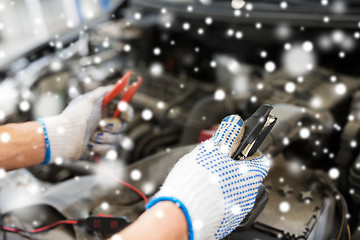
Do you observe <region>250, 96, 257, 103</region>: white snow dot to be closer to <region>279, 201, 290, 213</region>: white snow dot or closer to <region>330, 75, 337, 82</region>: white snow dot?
<region>330, 75, 337, 82</region>: white snow dot

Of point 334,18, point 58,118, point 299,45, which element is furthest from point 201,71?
point 58,118

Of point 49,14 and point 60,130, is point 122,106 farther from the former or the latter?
point 49,14

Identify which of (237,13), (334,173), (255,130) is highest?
(237,13)

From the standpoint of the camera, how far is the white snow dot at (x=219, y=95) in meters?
1.63

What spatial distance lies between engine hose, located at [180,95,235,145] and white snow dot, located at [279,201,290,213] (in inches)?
22.4

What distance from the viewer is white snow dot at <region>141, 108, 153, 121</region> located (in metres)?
1.77

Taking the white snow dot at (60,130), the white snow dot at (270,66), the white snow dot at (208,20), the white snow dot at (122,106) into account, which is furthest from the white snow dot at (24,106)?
the white snow dot at (270,66)

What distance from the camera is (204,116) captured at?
5.11 feet

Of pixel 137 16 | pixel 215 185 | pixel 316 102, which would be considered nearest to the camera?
pixel 215 185

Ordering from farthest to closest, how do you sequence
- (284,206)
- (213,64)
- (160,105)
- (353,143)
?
(213,64), (160,105), (353,143), (284,206)

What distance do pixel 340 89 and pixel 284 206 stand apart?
2.60 feet

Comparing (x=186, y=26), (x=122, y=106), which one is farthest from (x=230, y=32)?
(x=122, y=106)

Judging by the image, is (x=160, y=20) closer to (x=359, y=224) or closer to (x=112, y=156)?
(x=112, y=156)

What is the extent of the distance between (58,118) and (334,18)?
49.4 inches
